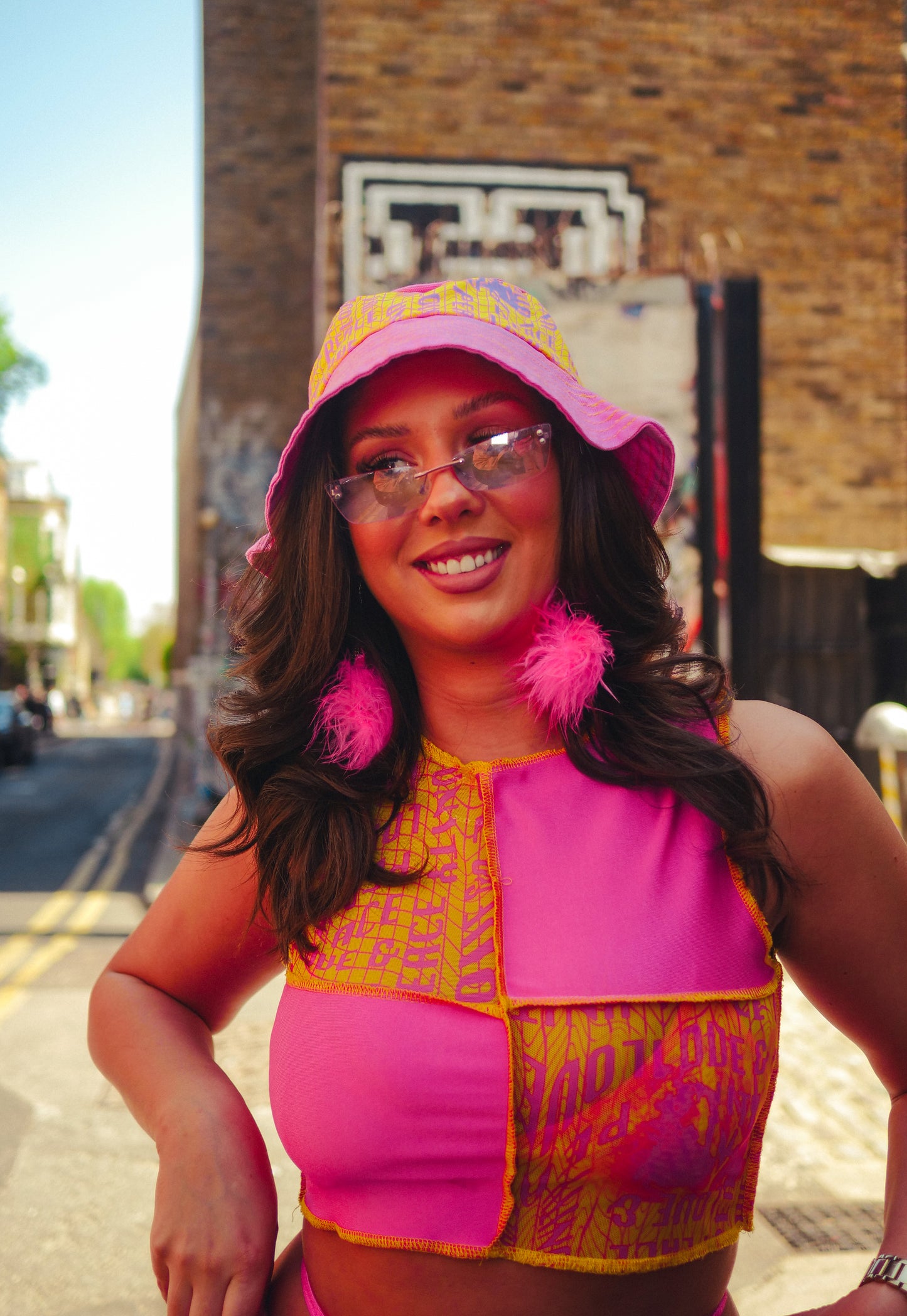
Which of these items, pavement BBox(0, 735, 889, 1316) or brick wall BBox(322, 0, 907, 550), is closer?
pavement BBox(0, 735, 889, 1316)

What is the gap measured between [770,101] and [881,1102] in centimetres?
915

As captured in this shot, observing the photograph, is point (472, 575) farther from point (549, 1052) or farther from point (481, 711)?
point (549, 1052)

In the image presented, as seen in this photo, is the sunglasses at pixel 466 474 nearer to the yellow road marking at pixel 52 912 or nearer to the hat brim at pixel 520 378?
the hat brim at pixel 520 378

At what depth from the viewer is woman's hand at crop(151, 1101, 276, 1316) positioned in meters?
1.40

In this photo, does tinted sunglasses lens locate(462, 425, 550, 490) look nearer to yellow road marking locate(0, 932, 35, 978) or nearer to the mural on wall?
yellow road marking locate(0, 932, 35, 978)

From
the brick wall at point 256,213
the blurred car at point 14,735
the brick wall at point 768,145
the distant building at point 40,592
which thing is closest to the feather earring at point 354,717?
the brick wall at point 768,145

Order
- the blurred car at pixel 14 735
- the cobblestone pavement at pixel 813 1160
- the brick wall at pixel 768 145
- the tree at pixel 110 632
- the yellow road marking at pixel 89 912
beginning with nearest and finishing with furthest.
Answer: the cobblestone pavement at pixel 813 1160 < the yellow road marking at pixel 89 912 < the brick wall at pixel 768 145 < the blurred car at pixel 14 735 < the tree at pixel 110 632

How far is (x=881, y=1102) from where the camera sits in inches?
177

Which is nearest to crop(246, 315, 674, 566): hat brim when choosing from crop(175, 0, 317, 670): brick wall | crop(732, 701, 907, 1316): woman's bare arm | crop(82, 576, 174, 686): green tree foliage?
crop(732, 701, 907, 1316): woman's bare arm

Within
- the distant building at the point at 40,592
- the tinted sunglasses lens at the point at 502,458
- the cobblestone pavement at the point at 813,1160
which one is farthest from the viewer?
the distant building at the point at 40,592

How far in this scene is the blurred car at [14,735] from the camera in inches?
977

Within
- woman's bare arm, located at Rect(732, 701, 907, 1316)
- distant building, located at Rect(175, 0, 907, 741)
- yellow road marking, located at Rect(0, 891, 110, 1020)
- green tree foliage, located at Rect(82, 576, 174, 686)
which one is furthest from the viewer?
green tree foliage, located at Rect(82, 576, 174, 686)

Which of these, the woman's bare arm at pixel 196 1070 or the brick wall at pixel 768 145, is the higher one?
the brick wall at pixel 768 145

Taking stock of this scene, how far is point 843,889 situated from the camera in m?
1.47
